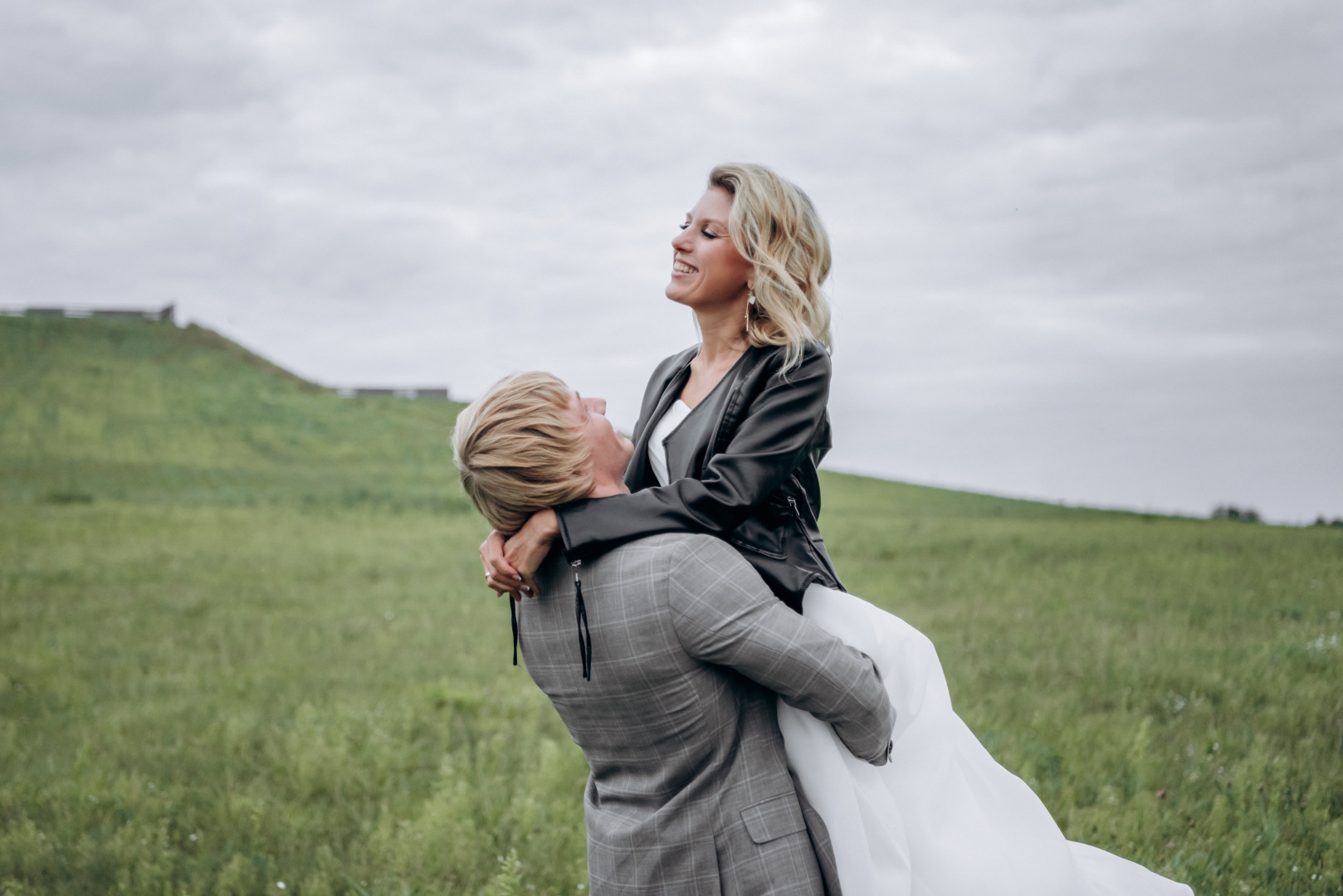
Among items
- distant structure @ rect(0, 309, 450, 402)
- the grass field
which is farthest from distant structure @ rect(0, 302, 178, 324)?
the grass field

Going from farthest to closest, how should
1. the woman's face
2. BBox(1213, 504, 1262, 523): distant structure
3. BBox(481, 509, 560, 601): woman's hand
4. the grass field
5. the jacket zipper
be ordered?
1. BBox(1213, 504, 1262, 523): distant structure
2. the grass field
3. the woman's face
4. the jacket zipper
5. BBox(481, 509, 560, 601): woman's hand

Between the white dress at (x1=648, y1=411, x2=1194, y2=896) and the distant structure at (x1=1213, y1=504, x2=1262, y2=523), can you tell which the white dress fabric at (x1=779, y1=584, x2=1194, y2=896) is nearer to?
the white dress at (x1=648, y1=411, x2=1194, y2=896)

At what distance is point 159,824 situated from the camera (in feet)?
18.4

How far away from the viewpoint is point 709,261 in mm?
2977

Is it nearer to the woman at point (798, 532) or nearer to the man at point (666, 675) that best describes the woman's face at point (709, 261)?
the woman at point (798, 532)

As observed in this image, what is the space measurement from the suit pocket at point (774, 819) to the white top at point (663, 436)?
1059 mm

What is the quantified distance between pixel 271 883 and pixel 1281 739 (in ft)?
20.4

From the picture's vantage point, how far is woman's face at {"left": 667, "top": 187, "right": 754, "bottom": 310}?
2.98 m

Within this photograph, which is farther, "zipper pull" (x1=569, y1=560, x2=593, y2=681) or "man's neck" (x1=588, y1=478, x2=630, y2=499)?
"man's neck" (x1=588, y1=478, x2=630, y2=499)

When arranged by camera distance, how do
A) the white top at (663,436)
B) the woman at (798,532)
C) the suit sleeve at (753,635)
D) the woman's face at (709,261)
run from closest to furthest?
the suit sleeve at (753,635) < the woman at (798,532) < the woman's face at (709,261) < the white top at (663,436)

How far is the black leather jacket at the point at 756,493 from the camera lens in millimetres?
2346

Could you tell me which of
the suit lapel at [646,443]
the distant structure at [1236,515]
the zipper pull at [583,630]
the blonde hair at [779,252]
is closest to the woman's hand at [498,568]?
the zipper pull at [583,630]

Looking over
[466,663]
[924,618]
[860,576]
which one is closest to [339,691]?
[466,663]

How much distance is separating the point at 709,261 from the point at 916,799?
1675 mm
